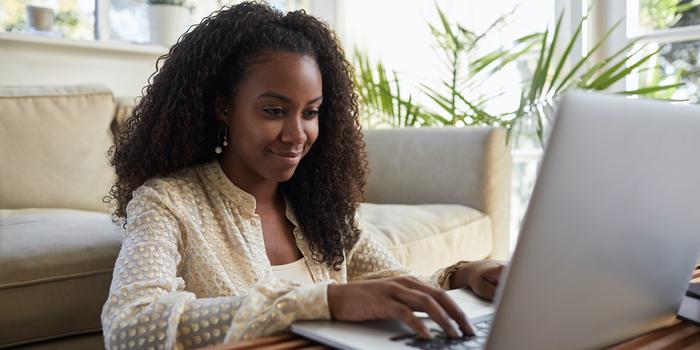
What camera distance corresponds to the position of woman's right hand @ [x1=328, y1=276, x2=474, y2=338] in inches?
27.9

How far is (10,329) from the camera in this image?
4.61 feet

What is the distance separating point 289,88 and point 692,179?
27.6 inches

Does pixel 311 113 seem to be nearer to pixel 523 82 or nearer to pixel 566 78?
pixel 566 78

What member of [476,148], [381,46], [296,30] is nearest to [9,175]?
[296,30]

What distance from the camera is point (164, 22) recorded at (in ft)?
9.90

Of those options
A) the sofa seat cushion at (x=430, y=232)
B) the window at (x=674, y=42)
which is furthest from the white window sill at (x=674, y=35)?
the sofa seat cushion at (x=430, y=232)

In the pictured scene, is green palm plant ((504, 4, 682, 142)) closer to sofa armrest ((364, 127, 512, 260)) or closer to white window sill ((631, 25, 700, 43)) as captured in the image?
white window sill ((631, 25, 700, 43))

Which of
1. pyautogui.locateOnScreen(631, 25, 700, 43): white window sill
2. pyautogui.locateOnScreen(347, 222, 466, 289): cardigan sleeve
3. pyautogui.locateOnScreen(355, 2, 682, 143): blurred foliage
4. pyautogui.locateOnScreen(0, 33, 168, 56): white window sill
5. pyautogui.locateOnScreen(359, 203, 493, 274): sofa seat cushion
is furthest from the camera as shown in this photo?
pyautogui.locateOnScreen(631, 25, 700, 43): white window sill

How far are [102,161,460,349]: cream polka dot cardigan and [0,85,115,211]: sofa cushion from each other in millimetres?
1013

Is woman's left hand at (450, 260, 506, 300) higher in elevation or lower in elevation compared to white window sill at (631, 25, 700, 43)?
lower

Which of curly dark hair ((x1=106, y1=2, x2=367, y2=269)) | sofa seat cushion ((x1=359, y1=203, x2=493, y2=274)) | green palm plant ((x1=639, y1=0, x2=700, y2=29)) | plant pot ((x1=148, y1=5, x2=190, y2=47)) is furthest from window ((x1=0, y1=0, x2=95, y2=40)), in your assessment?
green palm plant ((x1=639, y1=0, x2=700, y2=29))

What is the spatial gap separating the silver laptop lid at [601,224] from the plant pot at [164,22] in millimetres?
2615

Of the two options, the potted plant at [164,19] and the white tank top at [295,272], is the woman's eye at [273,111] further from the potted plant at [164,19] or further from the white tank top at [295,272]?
the potted plant at [164,19]

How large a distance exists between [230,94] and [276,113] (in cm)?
A: 12
